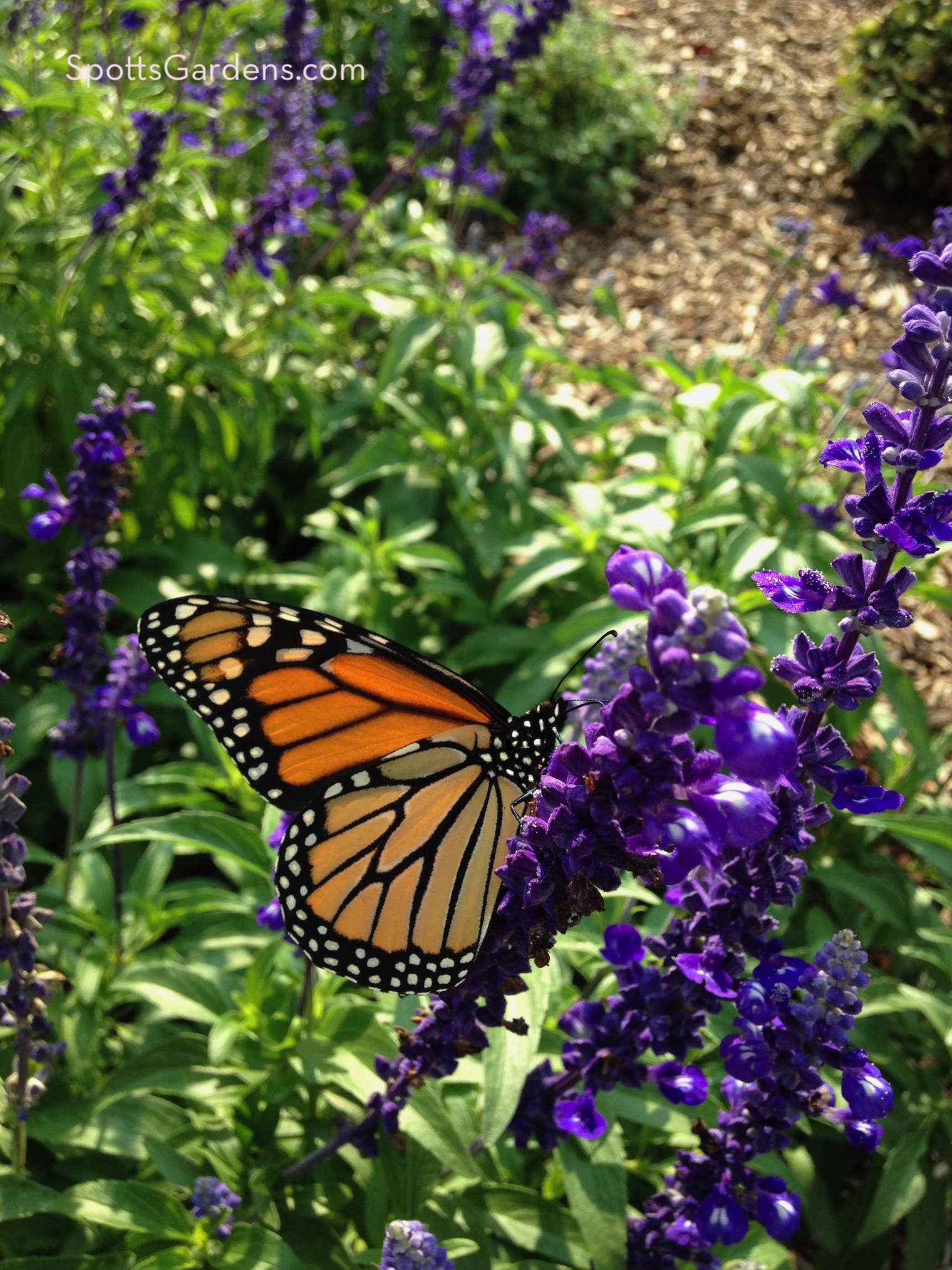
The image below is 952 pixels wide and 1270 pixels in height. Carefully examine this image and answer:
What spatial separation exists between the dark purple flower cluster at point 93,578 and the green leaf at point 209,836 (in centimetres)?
37

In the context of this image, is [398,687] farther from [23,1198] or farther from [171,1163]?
[23,1198]

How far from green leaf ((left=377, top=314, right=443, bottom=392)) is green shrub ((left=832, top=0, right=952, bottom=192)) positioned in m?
6.83

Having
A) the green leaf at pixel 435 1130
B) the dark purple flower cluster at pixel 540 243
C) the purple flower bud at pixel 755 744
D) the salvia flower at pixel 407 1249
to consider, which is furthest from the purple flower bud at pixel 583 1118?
the dark purple flower cluster at pixel 540 243

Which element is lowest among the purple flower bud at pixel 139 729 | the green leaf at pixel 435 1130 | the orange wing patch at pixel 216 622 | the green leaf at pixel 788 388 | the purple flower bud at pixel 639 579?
the green leaf at pixel 435 1130

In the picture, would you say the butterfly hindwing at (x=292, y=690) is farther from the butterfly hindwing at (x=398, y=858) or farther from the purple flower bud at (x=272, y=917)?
the purple flower bud at (x=272, y=917)

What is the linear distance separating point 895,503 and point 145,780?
312 centimetres

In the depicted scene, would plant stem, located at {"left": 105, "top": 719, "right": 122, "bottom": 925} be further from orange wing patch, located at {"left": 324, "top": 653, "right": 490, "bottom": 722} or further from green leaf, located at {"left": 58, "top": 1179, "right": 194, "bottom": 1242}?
orange wing patch, located at {"left": 324, "top": 653, "right": 490, "bottom": 722}

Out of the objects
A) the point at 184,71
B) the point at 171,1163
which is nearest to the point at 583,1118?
the point at 171,1163

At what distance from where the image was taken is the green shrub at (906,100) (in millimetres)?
10406

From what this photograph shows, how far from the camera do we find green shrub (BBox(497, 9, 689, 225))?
36.7 ft

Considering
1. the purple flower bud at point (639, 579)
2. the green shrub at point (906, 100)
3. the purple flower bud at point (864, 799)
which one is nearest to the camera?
the purple flower bud at point (639, 579)

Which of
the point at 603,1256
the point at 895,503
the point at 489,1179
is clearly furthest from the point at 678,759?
the point at 489,1179

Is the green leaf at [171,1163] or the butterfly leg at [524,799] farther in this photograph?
the green leaf at [171,1163]

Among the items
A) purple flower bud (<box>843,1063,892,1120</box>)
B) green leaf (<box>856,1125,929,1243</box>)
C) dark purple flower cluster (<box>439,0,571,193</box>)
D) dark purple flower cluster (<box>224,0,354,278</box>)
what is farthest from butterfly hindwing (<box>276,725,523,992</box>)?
dark purple flower cluster (<box>439,0,571,193</box>)
